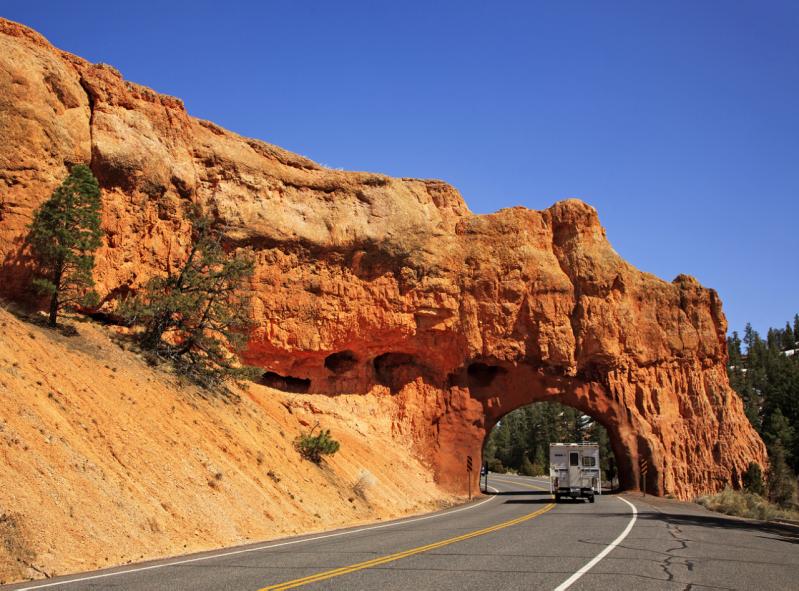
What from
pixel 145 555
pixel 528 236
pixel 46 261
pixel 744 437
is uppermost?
pixel 528 236

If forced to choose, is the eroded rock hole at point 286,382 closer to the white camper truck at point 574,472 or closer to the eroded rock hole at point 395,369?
the eroded rock hole at point 395,369

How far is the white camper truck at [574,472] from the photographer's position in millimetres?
34188

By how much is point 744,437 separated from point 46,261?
39812mm

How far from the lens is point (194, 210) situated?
3038cm

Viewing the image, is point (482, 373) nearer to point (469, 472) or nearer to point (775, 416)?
point (469, 472)

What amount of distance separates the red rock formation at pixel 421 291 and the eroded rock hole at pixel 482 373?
0.09m

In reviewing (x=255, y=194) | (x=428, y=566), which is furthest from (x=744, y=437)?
(x=428, y=566)

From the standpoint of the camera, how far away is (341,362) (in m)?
37.3

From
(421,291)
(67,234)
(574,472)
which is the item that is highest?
(421,291)

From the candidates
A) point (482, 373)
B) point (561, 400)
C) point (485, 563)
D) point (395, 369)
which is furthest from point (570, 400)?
point (485, 563)

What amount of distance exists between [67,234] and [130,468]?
8770 millimetres

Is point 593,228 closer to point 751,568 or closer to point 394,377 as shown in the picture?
point 394,377

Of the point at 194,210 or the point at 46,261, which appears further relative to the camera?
the point at 194,210

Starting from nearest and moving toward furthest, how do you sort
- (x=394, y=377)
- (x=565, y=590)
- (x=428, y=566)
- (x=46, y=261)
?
(x=565, y=590), (x=428, y=566), (x=46, y=261), (x=394, y=377)
